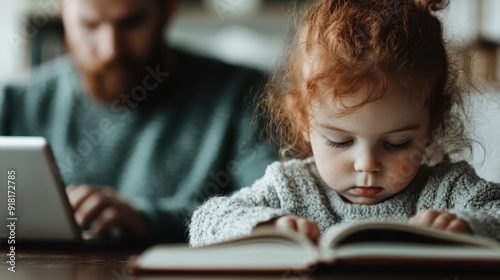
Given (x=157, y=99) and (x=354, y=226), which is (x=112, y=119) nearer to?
(x=157, y=99)

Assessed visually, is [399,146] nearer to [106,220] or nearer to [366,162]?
[366,162]

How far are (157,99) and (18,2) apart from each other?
1.51 metres

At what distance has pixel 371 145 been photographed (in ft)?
3.13

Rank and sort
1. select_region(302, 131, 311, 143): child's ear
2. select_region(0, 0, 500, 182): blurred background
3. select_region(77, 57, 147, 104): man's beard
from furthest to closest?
select_region(0, 0, 500, 182): blurred background → select_region(77, 57, 147, 104): man's beard → select_region(302, 131, 311, 143): child's ear

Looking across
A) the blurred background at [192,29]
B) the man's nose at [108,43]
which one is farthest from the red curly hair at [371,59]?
the blurred background at [192,29]

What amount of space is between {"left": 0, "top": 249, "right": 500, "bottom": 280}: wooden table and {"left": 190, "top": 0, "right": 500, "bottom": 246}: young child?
0.51ft

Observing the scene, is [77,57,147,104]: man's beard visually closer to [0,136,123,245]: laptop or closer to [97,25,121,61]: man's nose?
[97,25,121,61]: man's nose

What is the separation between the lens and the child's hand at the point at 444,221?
82 cm

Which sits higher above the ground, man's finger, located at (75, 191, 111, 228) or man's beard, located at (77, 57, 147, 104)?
man's beard, located at (77, 57, 147, 104)

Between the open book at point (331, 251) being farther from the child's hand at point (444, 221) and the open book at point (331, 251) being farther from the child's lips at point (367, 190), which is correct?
the child's lips at point (367, 190)

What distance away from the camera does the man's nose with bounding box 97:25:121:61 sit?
1858 mm

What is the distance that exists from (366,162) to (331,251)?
27 cm

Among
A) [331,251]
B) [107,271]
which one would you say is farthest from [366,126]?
[107,271]

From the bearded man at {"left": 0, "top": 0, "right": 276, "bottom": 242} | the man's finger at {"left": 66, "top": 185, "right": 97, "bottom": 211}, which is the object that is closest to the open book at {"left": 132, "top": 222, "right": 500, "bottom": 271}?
the man's finger at {"left": 66, "top": 185, "right": 97, "bottom": 211}
